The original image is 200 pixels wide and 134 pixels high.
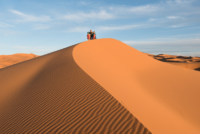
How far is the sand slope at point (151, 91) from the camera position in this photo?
15.7ft

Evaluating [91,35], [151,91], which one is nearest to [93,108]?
[151,91]

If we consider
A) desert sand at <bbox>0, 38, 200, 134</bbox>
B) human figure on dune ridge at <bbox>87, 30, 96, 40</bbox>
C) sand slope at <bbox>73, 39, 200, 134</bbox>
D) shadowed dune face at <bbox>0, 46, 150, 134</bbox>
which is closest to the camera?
shadowed dune face at <bbox>0, 46, 150, 134</bbox>

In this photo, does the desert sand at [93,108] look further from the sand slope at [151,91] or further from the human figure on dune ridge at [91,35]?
the human figure on dune ridge at [91,35]

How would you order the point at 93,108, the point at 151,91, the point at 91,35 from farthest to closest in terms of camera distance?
the point at 91,35 → the point at 151,91 → the point at 93,108

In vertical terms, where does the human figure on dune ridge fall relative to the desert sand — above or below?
above

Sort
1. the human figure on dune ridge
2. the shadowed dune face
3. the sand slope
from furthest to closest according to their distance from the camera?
1. the human figure on dune ridge
2. the sand slope
3. the shadowed dune face

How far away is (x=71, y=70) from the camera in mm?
8047

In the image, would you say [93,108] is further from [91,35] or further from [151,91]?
[91,35]

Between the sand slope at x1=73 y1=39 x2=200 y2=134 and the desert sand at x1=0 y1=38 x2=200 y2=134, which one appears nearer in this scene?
the desert sand at x1=0 y1=38 x2=200 y2=134

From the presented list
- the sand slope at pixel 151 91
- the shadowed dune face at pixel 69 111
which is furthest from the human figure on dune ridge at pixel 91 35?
the shadowed dune face at pixel 69 111

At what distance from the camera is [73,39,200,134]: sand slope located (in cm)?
479

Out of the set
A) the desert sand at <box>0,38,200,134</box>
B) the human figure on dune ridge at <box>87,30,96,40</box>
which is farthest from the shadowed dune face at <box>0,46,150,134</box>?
the human figure on dune ridge at <box>87,30,96,40</box>

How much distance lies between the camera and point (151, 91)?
8516 millimetres

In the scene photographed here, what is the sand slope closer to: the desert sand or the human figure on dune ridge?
the desert sand
